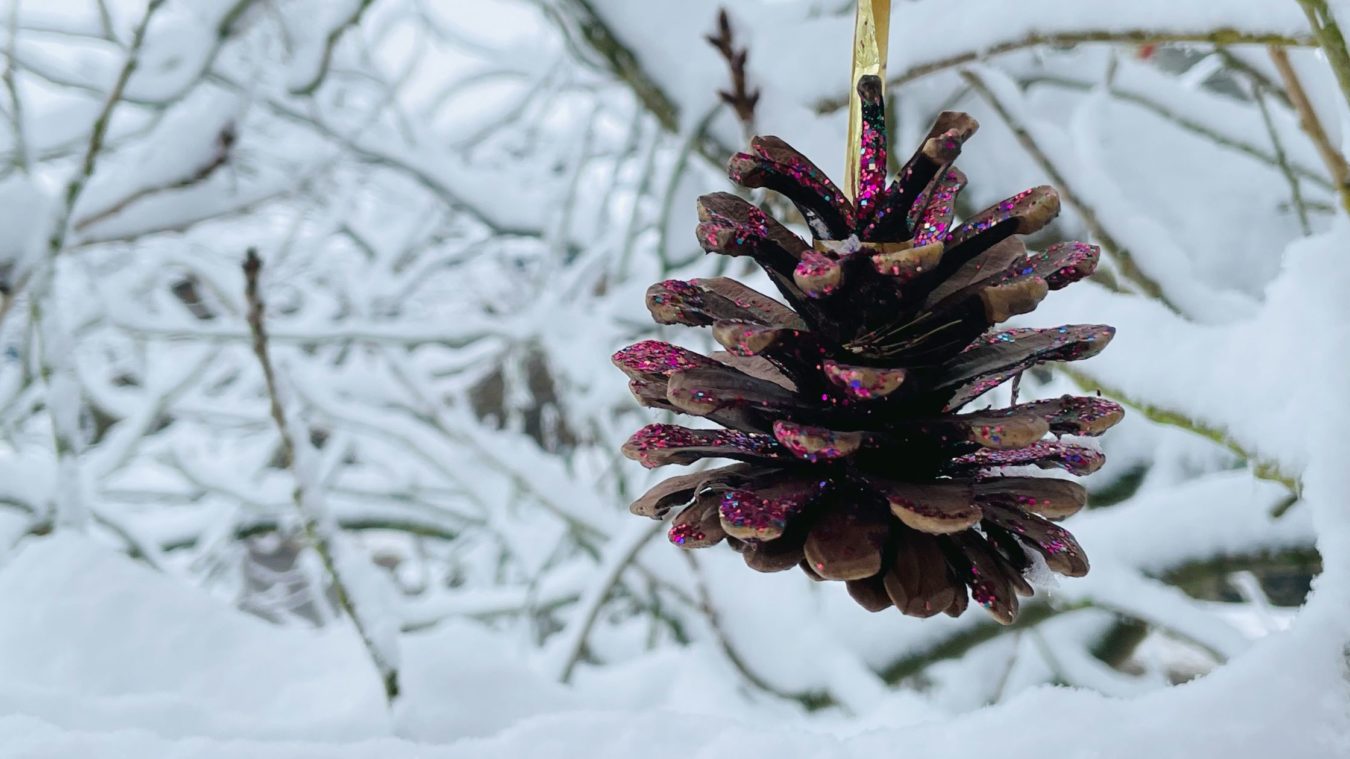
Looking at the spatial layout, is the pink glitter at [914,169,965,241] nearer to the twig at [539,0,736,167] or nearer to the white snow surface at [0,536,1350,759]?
the white snow surface at [0,536,1350,759]

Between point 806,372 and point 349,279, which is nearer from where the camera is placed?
point 806,372

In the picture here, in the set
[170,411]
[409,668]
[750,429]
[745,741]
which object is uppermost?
[750,429]

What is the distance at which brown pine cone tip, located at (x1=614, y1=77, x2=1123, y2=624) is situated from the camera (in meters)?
0.30

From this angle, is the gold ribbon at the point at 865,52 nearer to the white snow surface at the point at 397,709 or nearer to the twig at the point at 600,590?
the white snow surface at the point at 397,709

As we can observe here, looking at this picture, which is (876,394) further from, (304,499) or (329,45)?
(329,45)

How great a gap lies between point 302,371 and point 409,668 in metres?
1.27

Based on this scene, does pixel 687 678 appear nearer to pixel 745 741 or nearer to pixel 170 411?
pixel 745 741

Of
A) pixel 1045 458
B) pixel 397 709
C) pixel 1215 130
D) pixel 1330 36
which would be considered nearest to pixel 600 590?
pixel 397 709

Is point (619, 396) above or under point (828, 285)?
under

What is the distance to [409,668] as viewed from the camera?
0.59 m

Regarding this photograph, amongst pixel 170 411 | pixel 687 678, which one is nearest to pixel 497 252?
pixel 170 411

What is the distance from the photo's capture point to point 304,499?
0.56 meters

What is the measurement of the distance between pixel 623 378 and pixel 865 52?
1126mm

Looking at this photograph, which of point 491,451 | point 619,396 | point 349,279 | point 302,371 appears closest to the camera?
point 491,451
